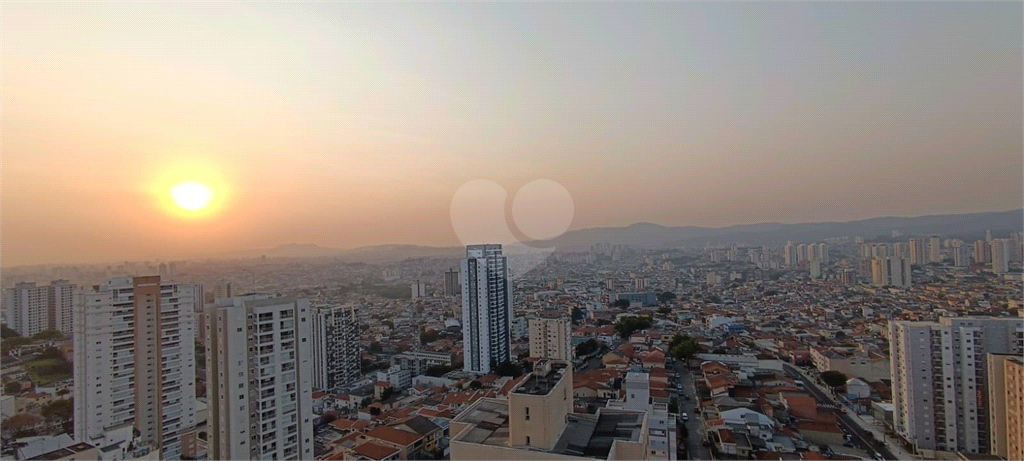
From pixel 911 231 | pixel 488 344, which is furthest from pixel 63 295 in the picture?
pixel 911 231

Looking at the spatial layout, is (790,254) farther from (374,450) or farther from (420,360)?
(374,450)

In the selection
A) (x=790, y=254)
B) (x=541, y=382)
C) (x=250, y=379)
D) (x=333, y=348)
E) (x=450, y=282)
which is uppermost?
(x=541, y=382)

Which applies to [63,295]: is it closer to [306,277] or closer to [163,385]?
[306,277]

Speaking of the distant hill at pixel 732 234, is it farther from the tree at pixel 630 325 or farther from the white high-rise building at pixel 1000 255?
the tree at pixel 630 325

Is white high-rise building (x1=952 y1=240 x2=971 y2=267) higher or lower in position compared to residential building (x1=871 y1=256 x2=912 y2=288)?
higher

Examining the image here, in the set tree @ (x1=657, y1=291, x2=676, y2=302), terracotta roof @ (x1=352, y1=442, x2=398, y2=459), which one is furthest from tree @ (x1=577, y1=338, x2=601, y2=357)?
tree @ (x1=657, y1=291, x2=676, y2=302)

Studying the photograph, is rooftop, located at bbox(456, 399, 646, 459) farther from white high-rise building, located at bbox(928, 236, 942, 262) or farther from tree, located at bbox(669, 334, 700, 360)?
white high-rise building, located at bbox(928, 236, 942, 262)

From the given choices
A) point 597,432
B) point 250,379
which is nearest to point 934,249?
point 597,432
